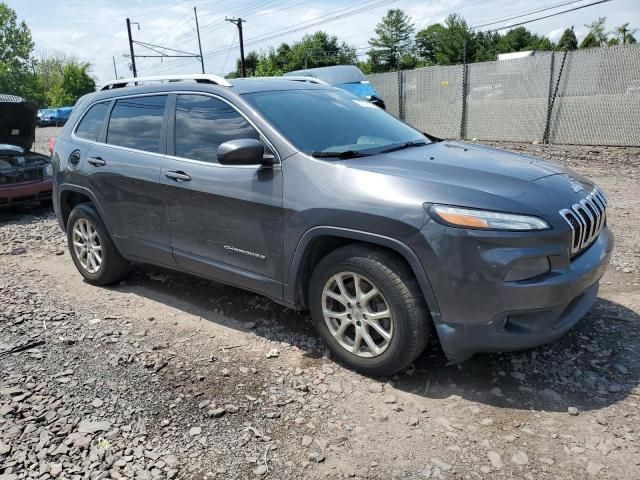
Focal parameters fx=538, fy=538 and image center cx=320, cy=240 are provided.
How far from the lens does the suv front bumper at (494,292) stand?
9.00 feet

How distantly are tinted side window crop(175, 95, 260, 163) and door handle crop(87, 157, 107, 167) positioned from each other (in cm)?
95

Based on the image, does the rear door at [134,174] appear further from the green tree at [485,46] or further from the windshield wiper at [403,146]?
the green tree at [485,46]

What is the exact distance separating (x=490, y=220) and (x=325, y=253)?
3.64 ft

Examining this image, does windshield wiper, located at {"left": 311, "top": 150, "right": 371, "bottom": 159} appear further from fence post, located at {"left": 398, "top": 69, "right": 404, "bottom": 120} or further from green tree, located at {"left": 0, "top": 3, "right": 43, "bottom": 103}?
green tree, located at {"left": 0, "top": 3, "right": 43, "bottom": 103}

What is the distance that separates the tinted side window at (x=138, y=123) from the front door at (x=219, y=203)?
224mm

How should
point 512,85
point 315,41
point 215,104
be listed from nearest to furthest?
point 215,104, point 512,85, point 315,41

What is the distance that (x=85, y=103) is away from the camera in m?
5.13

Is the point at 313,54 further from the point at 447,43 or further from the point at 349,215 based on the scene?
the point at 349,215

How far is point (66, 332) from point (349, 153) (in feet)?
8.50

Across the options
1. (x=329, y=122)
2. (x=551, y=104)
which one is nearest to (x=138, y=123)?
(x=329, y=122)

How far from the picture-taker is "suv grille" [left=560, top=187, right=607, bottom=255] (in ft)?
9.57

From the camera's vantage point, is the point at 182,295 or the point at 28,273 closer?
the point at 182,295

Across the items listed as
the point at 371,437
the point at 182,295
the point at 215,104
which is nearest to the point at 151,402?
the point at 371,437

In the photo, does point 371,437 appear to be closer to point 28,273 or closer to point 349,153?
point 349,153
